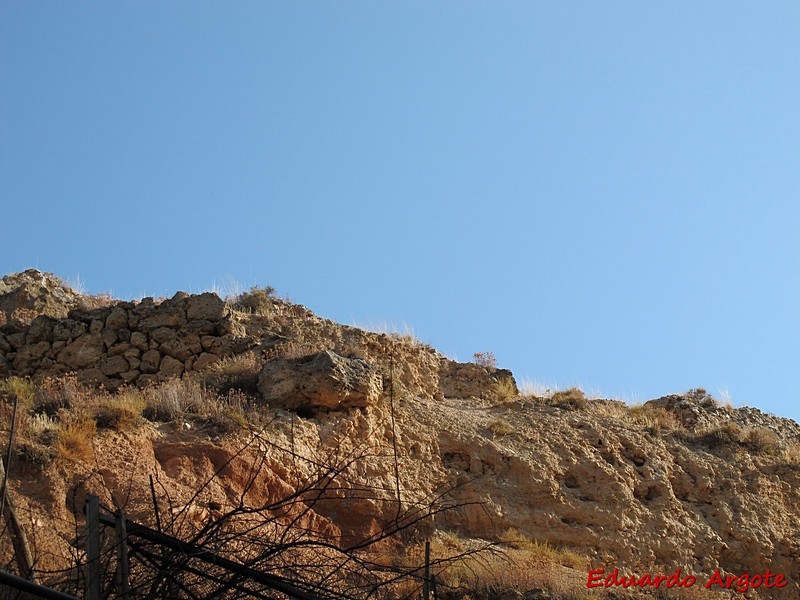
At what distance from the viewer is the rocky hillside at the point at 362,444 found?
42.5 ft

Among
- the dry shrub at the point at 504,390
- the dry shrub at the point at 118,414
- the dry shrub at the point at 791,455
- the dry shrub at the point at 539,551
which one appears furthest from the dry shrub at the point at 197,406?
the dry shrub at the point at 791,455

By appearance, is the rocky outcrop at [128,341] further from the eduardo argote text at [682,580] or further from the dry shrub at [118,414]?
the eduardo argote text at [682,580]

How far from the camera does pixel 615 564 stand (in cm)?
1558

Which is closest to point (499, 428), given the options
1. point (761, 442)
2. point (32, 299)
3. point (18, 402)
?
point (761, 442)

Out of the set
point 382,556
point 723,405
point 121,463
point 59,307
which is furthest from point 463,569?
point 723,405

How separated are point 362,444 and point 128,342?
5.68 meters

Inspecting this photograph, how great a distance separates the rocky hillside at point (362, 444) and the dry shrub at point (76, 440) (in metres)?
0.03

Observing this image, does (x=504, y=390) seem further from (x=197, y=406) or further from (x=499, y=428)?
(x=197, y=406)

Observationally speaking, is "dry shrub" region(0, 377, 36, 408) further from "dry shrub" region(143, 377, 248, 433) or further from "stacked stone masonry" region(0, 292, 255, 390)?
"stacked stone masonry" region(0, 292, 255, 390)

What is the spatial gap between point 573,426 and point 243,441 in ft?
22.5

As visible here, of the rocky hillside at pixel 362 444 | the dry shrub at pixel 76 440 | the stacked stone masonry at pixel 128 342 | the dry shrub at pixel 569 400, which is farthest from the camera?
the dry shrub at pixel 569 400

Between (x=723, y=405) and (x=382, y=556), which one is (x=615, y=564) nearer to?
(x=382, y=556)

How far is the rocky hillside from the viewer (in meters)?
13.0

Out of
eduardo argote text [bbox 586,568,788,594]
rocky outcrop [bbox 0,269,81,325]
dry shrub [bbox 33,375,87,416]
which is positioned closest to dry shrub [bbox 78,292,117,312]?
rocky outcrop [bbox 0,269,81,325]
